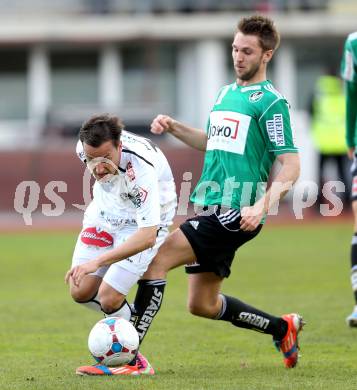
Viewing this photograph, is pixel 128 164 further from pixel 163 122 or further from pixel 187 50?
pixel 187 50

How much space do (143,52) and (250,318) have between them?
26562mm

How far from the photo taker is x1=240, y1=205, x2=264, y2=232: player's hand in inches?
244

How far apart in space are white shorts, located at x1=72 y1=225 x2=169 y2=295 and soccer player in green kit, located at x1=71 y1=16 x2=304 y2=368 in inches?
3.4

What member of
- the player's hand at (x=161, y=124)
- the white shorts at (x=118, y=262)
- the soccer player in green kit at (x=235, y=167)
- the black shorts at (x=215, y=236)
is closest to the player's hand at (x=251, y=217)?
the soccer player in green kit at (x=235, y=167)

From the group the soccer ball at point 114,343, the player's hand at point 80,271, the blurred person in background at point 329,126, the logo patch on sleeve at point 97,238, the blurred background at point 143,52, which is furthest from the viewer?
the blurred background at point 143,52

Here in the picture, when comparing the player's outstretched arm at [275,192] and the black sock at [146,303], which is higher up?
the player's outstretched arm at [275,192]

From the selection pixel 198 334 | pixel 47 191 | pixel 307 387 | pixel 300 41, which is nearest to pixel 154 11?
pixel 300 41

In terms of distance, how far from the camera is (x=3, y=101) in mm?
32969

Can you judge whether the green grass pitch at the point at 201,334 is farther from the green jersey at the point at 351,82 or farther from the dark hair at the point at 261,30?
the dark hair at the point at 261,30

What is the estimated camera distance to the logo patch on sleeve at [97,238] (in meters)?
7.01

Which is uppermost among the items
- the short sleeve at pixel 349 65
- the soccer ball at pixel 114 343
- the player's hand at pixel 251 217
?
the short sleeve at pixel 349 65

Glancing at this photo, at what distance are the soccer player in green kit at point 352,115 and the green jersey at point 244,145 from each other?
1892 millimetres

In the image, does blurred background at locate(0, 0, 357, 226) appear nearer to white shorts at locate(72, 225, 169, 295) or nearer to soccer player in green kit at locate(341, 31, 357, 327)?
soccer player in green kit at locate(341, 31, 357, 327)

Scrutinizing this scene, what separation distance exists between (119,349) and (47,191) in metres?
15.2
